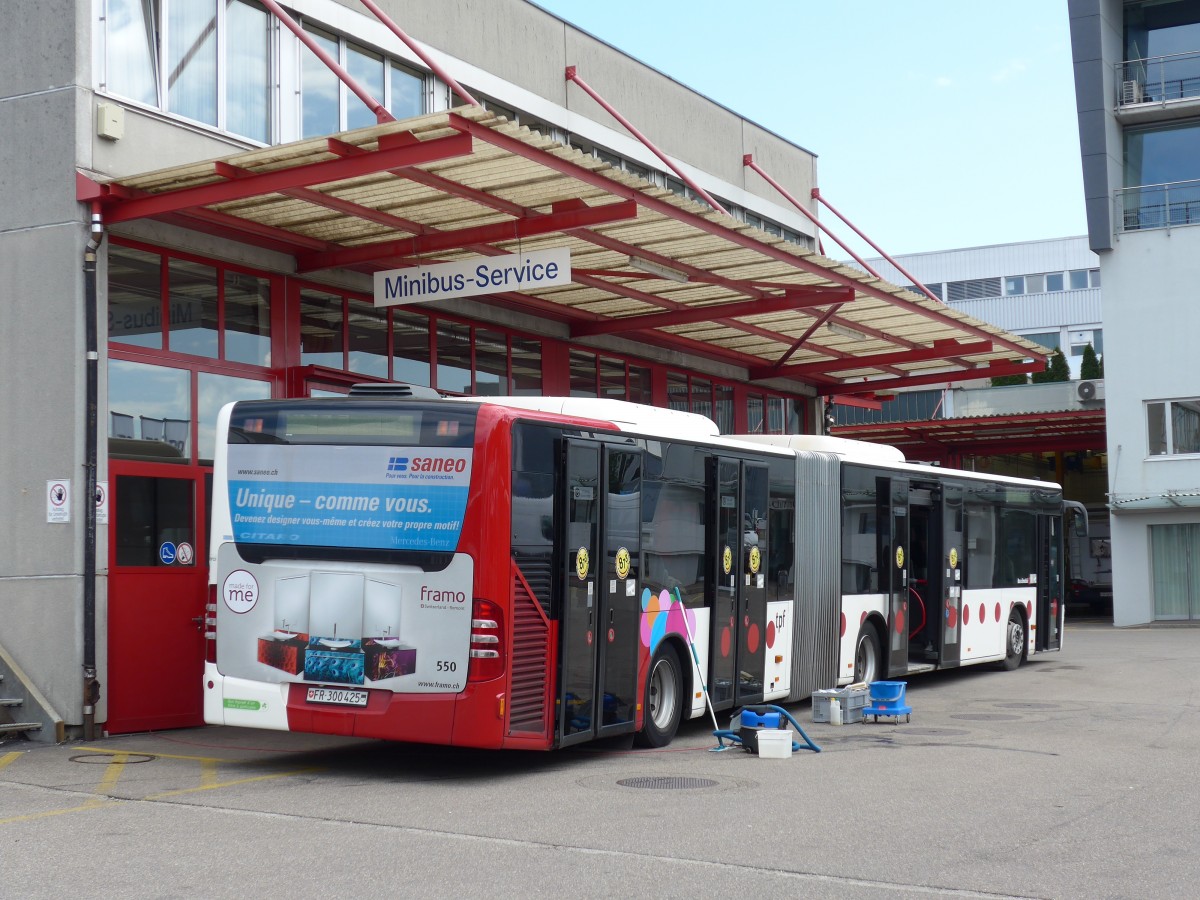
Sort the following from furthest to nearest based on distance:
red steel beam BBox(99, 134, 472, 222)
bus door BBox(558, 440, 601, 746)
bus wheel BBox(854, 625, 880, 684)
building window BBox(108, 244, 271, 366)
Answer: bus wheel BBox(854, 625, 880, 684) < building window BBox(108, 244, 271, 366) < red steel beam BBox(99, 134, 472, 222) < bus door BBox(558, 440, 601, 746)

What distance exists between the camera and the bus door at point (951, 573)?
63.1 ft

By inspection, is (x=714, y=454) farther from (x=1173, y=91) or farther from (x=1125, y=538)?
(x=1173, y=91)

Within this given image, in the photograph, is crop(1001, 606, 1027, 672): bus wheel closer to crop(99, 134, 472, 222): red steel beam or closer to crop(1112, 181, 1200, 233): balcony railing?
crop(99, 134, 472, 222): red steel beam

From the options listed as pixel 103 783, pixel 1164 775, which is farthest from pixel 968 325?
pixel 103 783

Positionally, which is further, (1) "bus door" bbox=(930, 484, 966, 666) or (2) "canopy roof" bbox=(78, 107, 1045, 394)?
(1) "bus door" bbox=(930, 484, 966, 666)

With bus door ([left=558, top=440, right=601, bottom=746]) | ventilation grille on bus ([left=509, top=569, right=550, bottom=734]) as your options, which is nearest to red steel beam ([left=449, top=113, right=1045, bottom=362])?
bus door ([left=558, top=440, right=601, bottom=746])

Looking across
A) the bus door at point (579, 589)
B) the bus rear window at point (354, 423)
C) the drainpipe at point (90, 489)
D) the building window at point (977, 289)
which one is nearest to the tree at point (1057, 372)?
the building window at point (977, 289)

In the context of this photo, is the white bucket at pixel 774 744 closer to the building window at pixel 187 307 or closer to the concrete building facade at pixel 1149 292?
the building window at pixel 187 307

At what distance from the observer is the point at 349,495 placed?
10898mm

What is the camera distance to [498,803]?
9672 millimetres

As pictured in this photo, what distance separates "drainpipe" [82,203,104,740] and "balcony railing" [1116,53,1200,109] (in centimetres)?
→ 2816

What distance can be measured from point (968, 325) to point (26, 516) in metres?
14.1

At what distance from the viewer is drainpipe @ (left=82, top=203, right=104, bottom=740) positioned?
43.5 ft

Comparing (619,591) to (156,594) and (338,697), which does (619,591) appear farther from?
(156,594)
